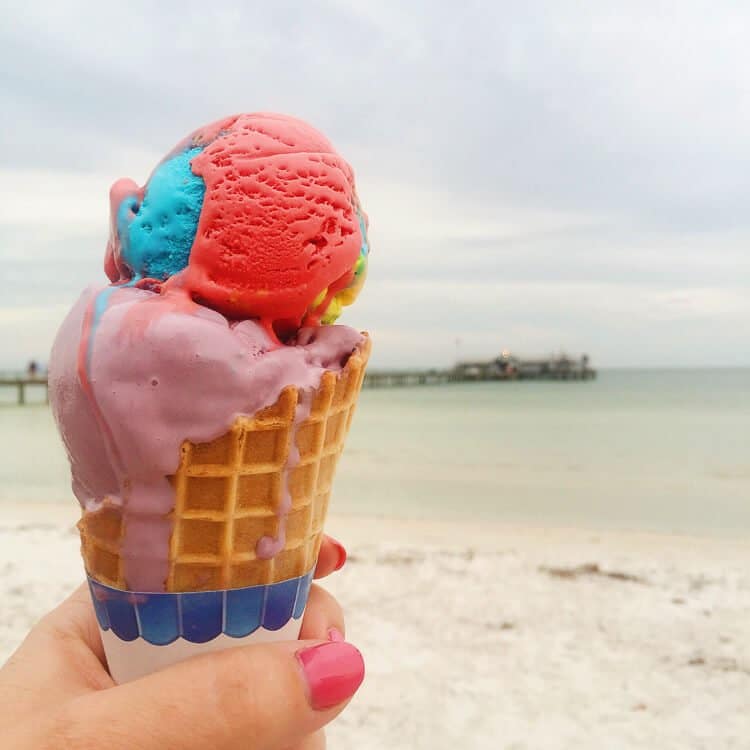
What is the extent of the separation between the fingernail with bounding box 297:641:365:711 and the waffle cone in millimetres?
196

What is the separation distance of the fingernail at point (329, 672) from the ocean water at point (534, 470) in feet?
26.9

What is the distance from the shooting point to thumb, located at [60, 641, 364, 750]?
1224 millimetres

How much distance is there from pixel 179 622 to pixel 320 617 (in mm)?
469

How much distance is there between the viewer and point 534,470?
13.4m

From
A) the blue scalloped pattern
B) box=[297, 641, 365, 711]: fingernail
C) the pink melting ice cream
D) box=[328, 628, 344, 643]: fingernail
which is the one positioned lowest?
box=[328, 628, 344, 643]: fingernail

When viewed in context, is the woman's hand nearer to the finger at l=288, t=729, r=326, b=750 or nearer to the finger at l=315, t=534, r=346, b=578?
the finger at l=288, t=729, r=326, b=750

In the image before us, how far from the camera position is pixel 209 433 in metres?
1.38

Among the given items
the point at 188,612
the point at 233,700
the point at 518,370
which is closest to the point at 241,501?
the point at 188,612

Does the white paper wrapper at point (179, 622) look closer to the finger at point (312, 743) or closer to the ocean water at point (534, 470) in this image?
the finger at point (312, 743)

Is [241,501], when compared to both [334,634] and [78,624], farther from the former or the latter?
[78,624]

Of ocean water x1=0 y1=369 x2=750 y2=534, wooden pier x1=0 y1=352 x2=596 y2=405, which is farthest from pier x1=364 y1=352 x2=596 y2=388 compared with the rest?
ocean water x1=0 y1=369 x2=750 y2=534

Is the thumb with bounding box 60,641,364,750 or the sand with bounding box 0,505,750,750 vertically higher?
the thumb with bounding box 60,641,364,750

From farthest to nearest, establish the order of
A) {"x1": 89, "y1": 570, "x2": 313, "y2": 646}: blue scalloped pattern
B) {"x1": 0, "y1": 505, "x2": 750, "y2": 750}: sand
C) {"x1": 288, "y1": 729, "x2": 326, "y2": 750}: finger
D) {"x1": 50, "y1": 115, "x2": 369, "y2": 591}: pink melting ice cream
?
{"x1": 0, "y1": 505, "x2": 750, "y2": 750}: sand
{"x1": 288, "y1": 729, "x2": 326, "y2": 750}: finger
{"x1": 89, "y1": 570, "x2": 313, "y2": 646}: blue scalloped pattern
{"x1": 50, "y1": 115, "x2": 369, "y2": 591}: pink melting ice cream

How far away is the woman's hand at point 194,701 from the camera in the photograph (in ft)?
3.96
